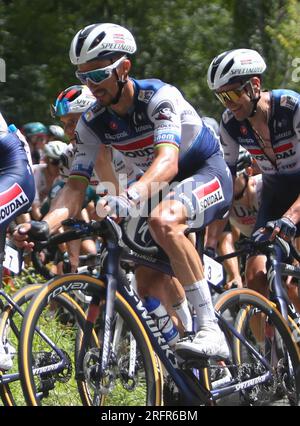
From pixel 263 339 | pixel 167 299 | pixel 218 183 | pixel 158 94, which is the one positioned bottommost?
pixel 263 339

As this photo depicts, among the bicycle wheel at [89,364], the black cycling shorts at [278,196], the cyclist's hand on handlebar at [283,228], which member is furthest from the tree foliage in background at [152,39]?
the bicycle wheel at [89,364]

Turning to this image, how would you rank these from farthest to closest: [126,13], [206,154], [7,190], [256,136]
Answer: [126,13] < [256,136] < [206,154] < [7,190]

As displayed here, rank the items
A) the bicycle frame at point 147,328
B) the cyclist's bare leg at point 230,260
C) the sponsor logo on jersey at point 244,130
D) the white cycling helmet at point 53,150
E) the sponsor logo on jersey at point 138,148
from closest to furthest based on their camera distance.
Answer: the bicycle frame at point 147,328
the sponsor logo on jersey at point 138,148
the sponsor logo on jersey at point 244,130
the cyclist's bare leg at point 230,260
the white cycling helmet at point 53,150

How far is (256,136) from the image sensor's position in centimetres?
763

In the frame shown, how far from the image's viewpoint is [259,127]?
7609 millimetres

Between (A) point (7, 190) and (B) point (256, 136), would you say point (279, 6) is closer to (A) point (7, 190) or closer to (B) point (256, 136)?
(B) point (256, 136)

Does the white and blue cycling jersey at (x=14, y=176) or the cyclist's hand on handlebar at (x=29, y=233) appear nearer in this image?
the cyclist's hand on handlebar at (x=29, y=233)

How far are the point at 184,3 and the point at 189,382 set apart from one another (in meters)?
13.7

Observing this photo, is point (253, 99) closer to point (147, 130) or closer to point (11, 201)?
point (147, 130)

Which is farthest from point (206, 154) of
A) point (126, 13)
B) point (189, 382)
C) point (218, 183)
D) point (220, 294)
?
point (126, 13)

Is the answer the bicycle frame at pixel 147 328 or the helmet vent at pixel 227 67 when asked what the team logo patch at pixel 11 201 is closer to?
the bicycle frame at pixel 147 328

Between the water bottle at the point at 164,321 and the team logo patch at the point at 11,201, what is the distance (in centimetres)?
93

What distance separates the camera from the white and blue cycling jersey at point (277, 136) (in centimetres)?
750

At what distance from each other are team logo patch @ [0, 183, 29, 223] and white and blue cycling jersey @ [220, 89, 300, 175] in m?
1.79
